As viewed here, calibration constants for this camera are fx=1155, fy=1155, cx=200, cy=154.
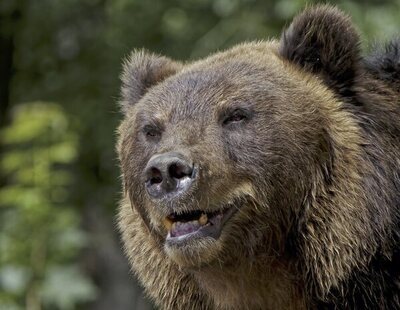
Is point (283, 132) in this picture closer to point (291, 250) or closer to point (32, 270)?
point (291, 250)

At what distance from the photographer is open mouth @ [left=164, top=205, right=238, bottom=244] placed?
4.69 metres

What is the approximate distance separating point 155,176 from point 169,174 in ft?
0.27

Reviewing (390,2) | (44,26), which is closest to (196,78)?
(390,2)

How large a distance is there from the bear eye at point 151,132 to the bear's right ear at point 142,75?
46cm

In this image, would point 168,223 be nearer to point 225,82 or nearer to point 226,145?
point 226,145

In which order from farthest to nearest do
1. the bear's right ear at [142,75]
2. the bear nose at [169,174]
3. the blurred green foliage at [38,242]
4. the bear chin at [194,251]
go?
the blurred green foliage at [38,242] < the bear's right ear at [142,75] < the bear chin at [194,251] < the bear nose at [169,174]

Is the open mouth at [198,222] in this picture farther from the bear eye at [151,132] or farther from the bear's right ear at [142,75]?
the bear's right ear at [142,75]

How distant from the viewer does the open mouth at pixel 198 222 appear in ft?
15.4

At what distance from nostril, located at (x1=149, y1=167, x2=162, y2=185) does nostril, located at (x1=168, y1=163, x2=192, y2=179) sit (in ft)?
0.16

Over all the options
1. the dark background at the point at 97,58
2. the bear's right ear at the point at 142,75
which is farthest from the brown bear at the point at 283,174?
the dark background at the point at 97,58

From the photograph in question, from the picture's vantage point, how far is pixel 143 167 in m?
4.98

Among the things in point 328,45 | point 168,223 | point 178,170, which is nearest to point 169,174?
point 178,170

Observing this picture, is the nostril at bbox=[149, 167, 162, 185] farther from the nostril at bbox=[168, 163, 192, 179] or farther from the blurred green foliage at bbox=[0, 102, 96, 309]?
the blurred green foliage at bbox=[0, 102, 96, 309]

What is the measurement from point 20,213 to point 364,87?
320 cm
